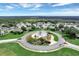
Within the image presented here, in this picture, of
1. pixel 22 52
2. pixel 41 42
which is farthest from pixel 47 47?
pixel 22 52

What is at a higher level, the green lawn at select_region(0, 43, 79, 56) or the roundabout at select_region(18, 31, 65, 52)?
the roundabout at select_region(18, 31, 65, 52)

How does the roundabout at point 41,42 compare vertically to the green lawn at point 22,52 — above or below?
above

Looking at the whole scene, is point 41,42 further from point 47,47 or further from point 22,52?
point 22,52

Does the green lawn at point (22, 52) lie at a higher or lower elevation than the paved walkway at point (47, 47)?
lower

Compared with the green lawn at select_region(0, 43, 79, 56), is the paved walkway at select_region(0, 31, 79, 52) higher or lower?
higher

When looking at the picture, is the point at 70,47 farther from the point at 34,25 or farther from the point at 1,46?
the point at 1,46

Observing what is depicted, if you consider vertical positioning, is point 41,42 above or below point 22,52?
above

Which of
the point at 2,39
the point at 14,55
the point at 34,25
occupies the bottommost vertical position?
the point at 14,55

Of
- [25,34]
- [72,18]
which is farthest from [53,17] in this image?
[25,34]
